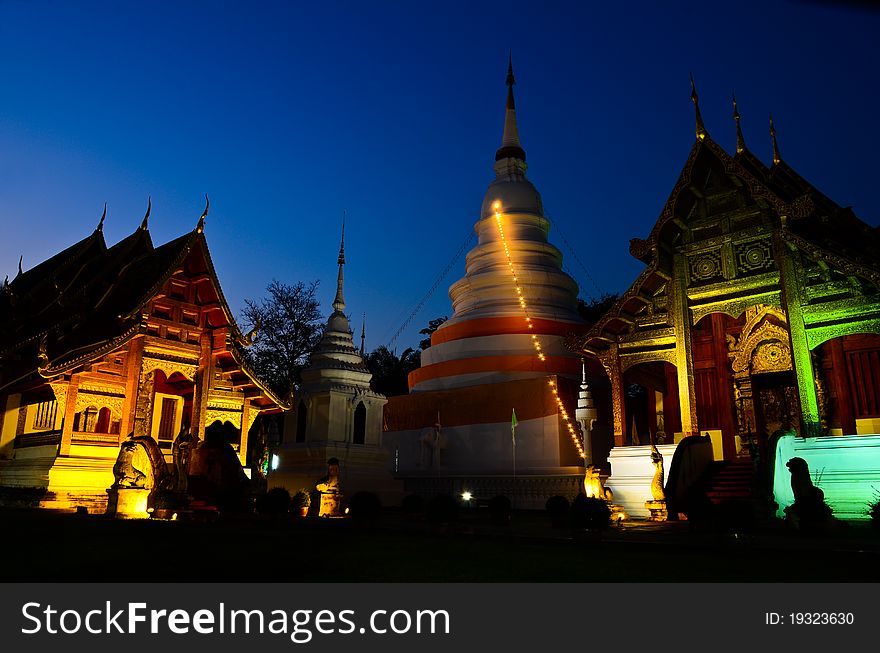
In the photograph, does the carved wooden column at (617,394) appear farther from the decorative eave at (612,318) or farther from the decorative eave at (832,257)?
the decorative eave at (832,257)

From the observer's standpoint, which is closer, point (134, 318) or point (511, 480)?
point (134, 318)

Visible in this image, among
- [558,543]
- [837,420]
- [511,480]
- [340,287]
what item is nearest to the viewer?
[558,543]

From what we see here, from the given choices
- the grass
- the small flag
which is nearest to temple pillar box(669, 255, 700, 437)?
the grass

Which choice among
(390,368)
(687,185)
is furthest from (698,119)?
(390,368)

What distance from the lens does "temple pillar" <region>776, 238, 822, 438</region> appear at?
42.1 feet

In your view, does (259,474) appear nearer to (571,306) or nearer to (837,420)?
(837,420)

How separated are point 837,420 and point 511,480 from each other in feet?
33.0

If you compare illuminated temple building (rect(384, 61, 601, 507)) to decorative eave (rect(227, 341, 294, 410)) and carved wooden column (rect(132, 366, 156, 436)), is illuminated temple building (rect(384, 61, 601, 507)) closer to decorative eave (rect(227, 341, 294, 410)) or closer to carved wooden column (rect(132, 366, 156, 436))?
decorative eave (rect(227, 341, 294, 410))

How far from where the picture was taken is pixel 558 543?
8.13 meters

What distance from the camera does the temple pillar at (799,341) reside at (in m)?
12.8

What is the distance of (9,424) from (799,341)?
62.0 feet

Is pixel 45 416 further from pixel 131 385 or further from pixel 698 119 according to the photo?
pixel 698 119

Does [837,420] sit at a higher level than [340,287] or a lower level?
lower
